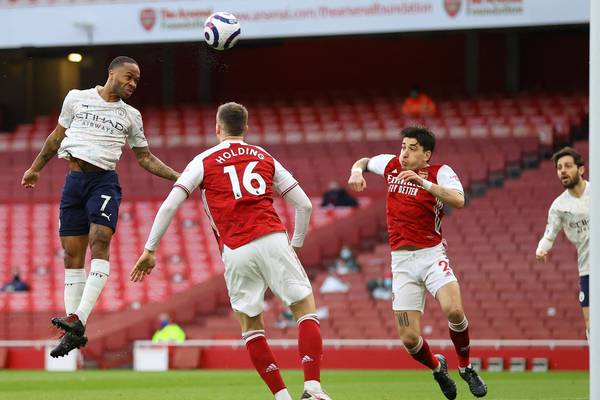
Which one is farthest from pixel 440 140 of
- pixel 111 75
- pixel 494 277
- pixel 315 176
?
pixel 111 75

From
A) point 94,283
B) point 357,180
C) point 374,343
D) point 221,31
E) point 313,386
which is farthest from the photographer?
point 374,343

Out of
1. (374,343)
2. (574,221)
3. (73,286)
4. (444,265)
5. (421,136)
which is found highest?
(421,136)

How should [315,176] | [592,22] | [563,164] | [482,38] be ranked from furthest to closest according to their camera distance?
[482,38] → [315,176] → [563,164] → [592,22]

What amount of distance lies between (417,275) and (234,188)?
2.48 m

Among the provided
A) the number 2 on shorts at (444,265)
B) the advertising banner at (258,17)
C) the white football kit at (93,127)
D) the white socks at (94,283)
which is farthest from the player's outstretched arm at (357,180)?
the advertising banner at (258,17)

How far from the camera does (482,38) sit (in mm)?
31469

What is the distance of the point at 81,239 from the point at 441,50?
872 inches

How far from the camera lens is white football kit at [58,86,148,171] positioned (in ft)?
35.1

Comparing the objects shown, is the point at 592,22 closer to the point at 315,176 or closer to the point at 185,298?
the point at 185,298

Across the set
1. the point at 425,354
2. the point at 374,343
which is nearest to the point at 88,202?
the point at 425,354

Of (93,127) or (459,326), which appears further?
(459,326)

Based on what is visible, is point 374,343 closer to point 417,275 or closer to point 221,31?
point 417,275

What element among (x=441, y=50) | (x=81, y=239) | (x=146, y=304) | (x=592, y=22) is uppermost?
(x=441, y=50)

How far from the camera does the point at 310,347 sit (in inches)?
355
